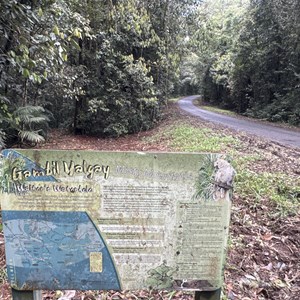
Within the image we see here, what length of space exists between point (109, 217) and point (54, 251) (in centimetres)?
30

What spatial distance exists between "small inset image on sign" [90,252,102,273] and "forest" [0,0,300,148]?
314 cm

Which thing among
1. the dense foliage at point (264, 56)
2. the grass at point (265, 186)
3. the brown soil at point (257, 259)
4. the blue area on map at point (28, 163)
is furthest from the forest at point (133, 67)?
the grass at point (265, 186)

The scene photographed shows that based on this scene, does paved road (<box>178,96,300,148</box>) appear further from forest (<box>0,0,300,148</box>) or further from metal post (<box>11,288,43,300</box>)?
metal post (<box>11,288,43,300</box>)

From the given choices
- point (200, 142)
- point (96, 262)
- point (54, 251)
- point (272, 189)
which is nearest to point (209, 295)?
point (96, 262)

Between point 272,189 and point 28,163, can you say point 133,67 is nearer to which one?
point 272,189

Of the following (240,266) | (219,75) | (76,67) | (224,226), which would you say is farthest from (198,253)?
(219,75)

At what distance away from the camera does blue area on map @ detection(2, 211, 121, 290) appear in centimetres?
140

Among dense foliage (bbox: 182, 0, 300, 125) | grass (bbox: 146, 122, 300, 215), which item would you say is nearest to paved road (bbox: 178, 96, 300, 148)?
dense foliage (bbox: 182, 0, 300, 125)

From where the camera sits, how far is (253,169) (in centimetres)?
547

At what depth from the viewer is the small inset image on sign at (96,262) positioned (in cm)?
143

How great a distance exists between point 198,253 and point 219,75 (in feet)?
88.4

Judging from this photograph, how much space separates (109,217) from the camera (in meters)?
1.41

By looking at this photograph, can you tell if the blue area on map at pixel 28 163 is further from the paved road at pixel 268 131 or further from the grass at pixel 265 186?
the paved road at pixel 268 131

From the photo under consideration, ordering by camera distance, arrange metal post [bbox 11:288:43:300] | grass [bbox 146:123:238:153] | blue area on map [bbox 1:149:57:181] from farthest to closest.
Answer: grass [bbox 146:123:238:153], metal post [bbox 11:288:43:300], blue area on map [bbox 1:149:57:181]
